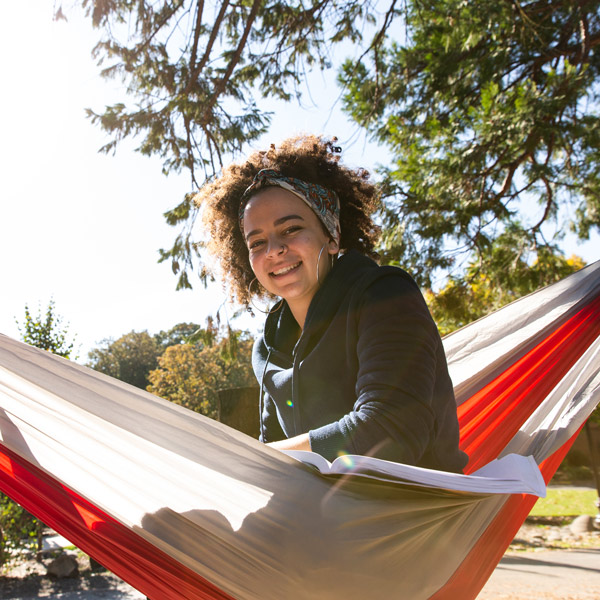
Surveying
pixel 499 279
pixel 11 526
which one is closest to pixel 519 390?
pixel 499 279

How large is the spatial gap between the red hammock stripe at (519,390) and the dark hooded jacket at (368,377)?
16.3 inches

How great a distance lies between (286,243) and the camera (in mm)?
1354

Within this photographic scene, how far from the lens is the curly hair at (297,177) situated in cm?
156

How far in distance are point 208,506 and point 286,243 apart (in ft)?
2.21

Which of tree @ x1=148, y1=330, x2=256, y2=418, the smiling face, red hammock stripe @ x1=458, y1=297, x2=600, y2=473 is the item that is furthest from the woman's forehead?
tree @ x1=148, y1=330, x2=256, y2=418

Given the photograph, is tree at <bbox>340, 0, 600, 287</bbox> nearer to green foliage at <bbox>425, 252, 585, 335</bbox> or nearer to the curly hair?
green foliage at <bbox>425, 252, 585, 335</bbox>

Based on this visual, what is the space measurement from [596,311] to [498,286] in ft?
9.31

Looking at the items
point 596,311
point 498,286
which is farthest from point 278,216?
point 498,286

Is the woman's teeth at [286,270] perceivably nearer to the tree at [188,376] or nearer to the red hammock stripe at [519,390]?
the red hammock stripe at [519,390]

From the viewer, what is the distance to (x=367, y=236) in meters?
1.72

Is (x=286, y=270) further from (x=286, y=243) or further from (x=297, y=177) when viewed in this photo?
(x=297, y=177)

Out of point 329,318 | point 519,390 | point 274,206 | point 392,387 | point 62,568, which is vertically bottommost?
point 62,568

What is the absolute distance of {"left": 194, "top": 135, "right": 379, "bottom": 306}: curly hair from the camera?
1558 mm

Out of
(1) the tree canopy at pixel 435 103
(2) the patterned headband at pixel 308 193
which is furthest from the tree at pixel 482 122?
(2) the patterned headband at pixel 308 193
